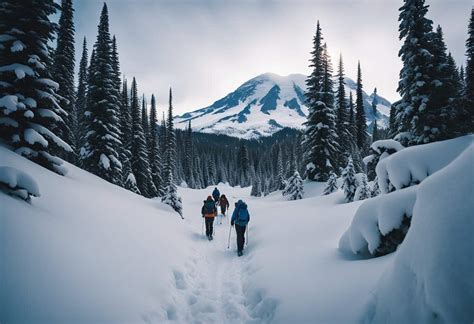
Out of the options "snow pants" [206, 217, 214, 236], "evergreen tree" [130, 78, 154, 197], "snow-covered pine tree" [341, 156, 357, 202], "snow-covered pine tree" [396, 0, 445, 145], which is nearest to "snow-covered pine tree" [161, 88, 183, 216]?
"evergreen tree" [130, 78, 154, 197]

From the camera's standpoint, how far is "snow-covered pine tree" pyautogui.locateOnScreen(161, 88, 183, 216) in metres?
17.5

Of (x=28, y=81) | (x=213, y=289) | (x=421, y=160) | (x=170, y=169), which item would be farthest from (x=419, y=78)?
(x=170, y=169)

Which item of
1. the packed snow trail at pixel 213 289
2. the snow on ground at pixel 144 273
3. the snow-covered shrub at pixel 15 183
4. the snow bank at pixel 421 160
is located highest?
the snow bank at pixel 421 160

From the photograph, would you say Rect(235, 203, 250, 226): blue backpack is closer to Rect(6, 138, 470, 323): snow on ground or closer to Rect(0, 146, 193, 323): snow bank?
Rect(6, 138, 470, 323): snow on ground

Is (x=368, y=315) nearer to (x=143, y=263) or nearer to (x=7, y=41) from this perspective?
(x=143, y=263)

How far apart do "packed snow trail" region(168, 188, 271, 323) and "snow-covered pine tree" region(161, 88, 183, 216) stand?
274 inches

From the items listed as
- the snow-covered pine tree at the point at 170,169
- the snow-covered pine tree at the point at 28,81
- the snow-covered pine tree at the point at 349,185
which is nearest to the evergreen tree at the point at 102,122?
the snow-covered pine tree at the point at 170,169

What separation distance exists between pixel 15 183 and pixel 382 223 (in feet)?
25.9

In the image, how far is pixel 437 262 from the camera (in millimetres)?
2844

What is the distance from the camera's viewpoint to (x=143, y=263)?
6.87 m

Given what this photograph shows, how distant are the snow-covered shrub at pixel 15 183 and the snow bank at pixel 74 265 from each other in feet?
0.09

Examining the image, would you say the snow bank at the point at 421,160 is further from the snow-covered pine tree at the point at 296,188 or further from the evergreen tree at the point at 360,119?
the evergreen tree at the point at 360,119

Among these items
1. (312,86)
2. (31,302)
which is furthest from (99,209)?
(312,86)

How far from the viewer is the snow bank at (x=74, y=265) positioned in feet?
12.5
